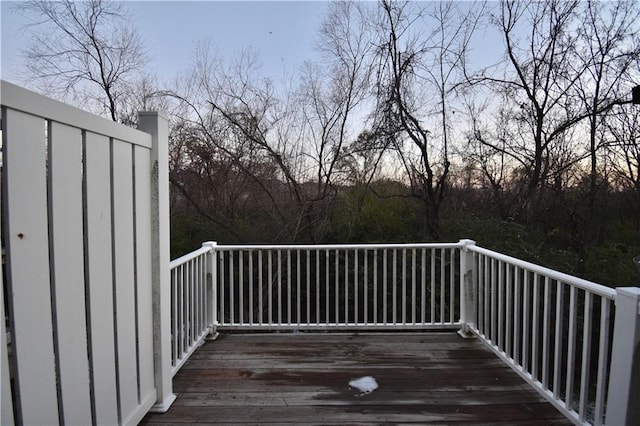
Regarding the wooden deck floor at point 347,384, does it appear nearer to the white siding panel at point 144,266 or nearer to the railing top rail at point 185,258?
the white siding panel at point 144,266

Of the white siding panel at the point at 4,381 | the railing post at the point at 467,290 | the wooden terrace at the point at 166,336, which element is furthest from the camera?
the railing post at the point at 467,290

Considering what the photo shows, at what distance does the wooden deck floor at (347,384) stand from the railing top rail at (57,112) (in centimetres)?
149

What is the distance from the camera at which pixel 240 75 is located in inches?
214

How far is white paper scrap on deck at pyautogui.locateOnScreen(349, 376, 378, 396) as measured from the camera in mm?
2334

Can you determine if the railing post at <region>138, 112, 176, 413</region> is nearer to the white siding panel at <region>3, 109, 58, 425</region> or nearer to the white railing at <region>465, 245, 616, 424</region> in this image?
the white siding panel at <region>3, 109, 58, 425</region>

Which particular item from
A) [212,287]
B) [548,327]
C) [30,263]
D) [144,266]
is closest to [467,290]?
[548,327]

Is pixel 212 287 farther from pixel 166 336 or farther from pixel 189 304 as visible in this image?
pixel 166 336

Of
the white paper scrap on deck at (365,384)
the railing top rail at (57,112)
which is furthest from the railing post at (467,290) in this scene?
the railing top rail at (57,112)

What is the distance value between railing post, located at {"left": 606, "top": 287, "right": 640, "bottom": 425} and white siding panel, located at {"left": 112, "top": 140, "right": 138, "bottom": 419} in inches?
82.4

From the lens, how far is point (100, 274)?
1.51 meters

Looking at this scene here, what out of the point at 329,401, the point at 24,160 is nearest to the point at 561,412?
the point at 329,401

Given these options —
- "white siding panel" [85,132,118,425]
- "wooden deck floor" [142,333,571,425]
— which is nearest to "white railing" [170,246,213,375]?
"wooden deck floor" [142,333,571,425]

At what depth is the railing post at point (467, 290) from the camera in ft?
10.8

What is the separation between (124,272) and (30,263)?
58 cm
